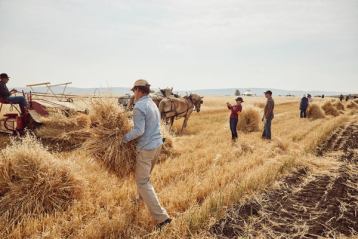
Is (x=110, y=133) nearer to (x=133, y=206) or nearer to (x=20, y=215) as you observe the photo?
(x=133, y=206)

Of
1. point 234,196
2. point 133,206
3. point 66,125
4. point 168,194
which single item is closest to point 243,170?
point 234,196

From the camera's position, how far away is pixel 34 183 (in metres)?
5.88

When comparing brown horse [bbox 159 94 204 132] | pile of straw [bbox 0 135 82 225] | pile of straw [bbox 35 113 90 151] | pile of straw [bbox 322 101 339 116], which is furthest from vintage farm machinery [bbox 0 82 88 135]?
pile of straw [bbox 322 101 339 116]

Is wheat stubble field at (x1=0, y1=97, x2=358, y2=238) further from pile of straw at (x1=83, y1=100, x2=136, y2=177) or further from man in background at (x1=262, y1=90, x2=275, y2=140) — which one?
man in background at (x1=262, y1=90, x2=275, y2=140)

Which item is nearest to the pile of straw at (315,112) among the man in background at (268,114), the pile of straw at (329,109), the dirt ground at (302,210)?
the pile of straw at (329,109)

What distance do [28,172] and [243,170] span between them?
503 centimetres

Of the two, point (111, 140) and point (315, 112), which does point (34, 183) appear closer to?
point (111, 140)

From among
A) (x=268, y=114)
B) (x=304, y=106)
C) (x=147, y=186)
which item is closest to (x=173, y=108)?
(x=268, y=114)

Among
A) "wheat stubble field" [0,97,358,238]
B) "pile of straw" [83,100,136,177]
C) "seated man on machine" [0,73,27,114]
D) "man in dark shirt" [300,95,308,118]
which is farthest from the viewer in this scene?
"man in dark shirt" [300,95,308,118]

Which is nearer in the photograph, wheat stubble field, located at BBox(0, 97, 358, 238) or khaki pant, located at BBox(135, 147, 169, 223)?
wheat stubble field, located at BBox(0, 97, 358, 238)

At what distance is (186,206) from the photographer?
6285mm

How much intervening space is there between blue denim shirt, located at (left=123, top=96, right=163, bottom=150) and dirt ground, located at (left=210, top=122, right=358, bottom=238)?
1.64 m

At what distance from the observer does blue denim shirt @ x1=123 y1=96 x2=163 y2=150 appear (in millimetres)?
5367

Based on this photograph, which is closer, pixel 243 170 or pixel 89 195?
pixel 89 195
